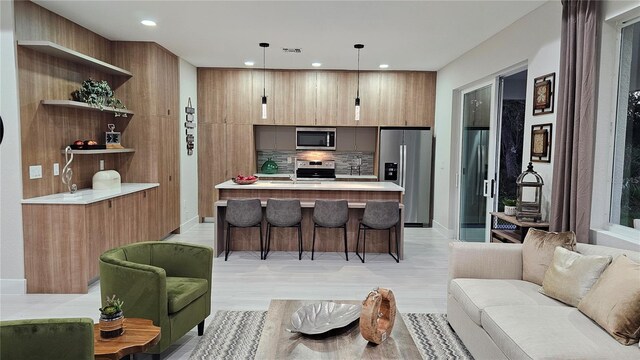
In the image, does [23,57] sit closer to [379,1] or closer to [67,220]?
[67,220]

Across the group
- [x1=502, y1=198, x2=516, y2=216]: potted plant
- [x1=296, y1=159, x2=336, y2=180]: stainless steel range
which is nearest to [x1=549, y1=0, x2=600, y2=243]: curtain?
[x1=502, y1=198, x2=516, y2=216]: potted plant

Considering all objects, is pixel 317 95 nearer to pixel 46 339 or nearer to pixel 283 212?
pixel 283 212

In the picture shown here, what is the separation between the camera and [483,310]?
8.55 ft

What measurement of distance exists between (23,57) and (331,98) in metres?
4.86

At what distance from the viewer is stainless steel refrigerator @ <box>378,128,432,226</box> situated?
7496 mm

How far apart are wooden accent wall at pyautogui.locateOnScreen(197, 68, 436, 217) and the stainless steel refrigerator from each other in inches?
12.7

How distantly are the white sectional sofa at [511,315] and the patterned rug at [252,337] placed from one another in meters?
0.11

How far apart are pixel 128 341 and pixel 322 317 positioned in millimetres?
1061

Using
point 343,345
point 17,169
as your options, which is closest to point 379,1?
A: point 343,345

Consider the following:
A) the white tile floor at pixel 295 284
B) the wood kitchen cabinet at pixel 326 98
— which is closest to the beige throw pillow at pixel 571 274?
the white tile floor at pixel 295 284

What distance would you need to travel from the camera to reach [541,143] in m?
3.97

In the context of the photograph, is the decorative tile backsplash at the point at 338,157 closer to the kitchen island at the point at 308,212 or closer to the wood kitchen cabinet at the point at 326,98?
the wood kitchen cabinet at the point at 326,98

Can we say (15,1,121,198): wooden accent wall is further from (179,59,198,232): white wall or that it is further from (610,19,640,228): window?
(610,19,640,228): window

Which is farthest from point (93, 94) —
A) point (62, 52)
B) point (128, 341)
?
point (128, 341)
